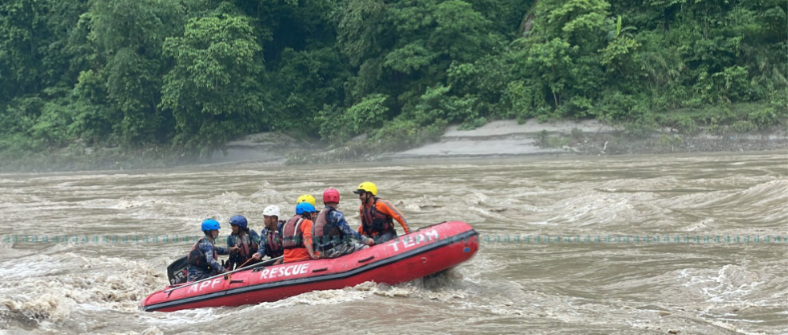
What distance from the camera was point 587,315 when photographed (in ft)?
27.2

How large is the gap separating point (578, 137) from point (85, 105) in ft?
82.5

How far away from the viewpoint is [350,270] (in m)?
9.12

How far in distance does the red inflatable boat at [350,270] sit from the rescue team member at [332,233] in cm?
13

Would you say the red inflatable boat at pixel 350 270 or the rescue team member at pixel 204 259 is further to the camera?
the rescue team member at pixel 204 259

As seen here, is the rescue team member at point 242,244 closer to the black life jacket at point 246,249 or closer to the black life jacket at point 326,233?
the black life jacket at point 246,249

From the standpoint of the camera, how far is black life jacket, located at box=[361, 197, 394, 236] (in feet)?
32.3

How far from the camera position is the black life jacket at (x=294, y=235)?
959 centimetres

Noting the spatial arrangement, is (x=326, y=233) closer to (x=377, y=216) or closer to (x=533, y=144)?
(x=377, y=216)

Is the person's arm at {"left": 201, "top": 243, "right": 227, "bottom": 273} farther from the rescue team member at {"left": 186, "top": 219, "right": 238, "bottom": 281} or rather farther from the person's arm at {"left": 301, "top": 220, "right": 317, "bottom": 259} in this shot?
the person's arm at {"left": 301, "top": 220, "right": 317, "bottom": 259}

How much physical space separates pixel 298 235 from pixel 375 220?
90 centimetres

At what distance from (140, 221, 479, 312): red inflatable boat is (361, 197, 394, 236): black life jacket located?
0.66 meters

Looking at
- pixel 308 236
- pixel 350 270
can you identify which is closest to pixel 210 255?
pixel 308 236

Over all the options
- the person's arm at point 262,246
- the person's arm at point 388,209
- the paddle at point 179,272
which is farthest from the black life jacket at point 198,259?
the person's arm at point 388,209

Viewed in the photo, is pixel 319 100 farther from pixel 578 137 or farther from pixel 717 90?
pixel 717 90
